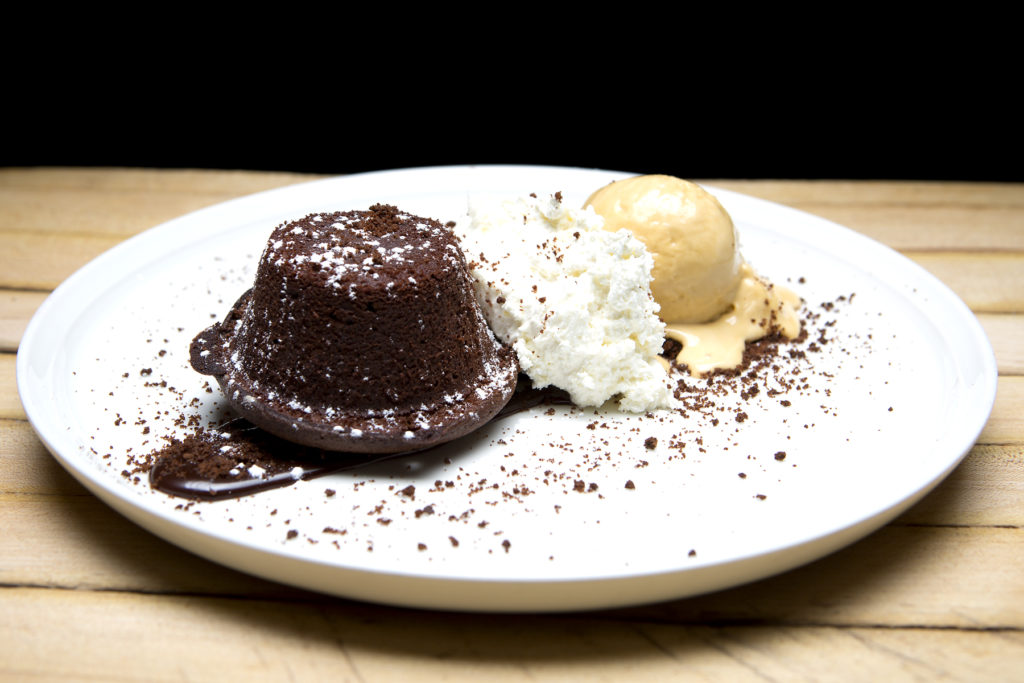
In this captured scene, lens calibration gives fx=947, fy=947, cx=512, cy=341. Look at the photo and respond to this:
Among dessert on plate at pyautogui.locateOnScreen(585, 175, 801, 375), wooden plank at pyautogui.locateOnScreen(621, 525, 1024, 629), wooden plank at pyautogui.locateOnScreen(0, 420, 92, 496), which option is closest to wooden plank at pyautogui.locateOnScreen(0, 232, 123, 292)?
wooden plank at pyautogui.locateOnScreen(0, 420, 92, 496)


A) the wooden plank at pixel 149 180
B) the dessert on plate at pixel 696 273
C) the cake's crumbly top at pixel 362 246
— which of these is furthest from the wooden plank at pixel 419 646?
the wooden plank at pixel 149 180

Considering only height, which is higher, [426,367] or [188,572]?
[426,367]

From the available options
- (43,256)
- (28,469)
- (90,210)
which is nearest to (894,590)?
(28,469)

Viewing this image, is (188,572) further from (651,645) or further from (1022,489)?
(1022,489)

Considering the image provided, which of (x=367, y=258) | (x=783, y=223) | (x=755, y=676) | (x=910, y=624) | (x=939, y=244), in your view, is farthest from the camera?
(x=939, y=244)

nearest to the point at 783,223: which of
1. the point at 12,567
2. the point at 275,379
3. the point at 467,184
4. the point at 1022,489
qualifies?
the point at 467,184

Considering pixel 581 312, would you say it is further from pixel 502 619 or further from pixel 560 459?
pixel 502 619
